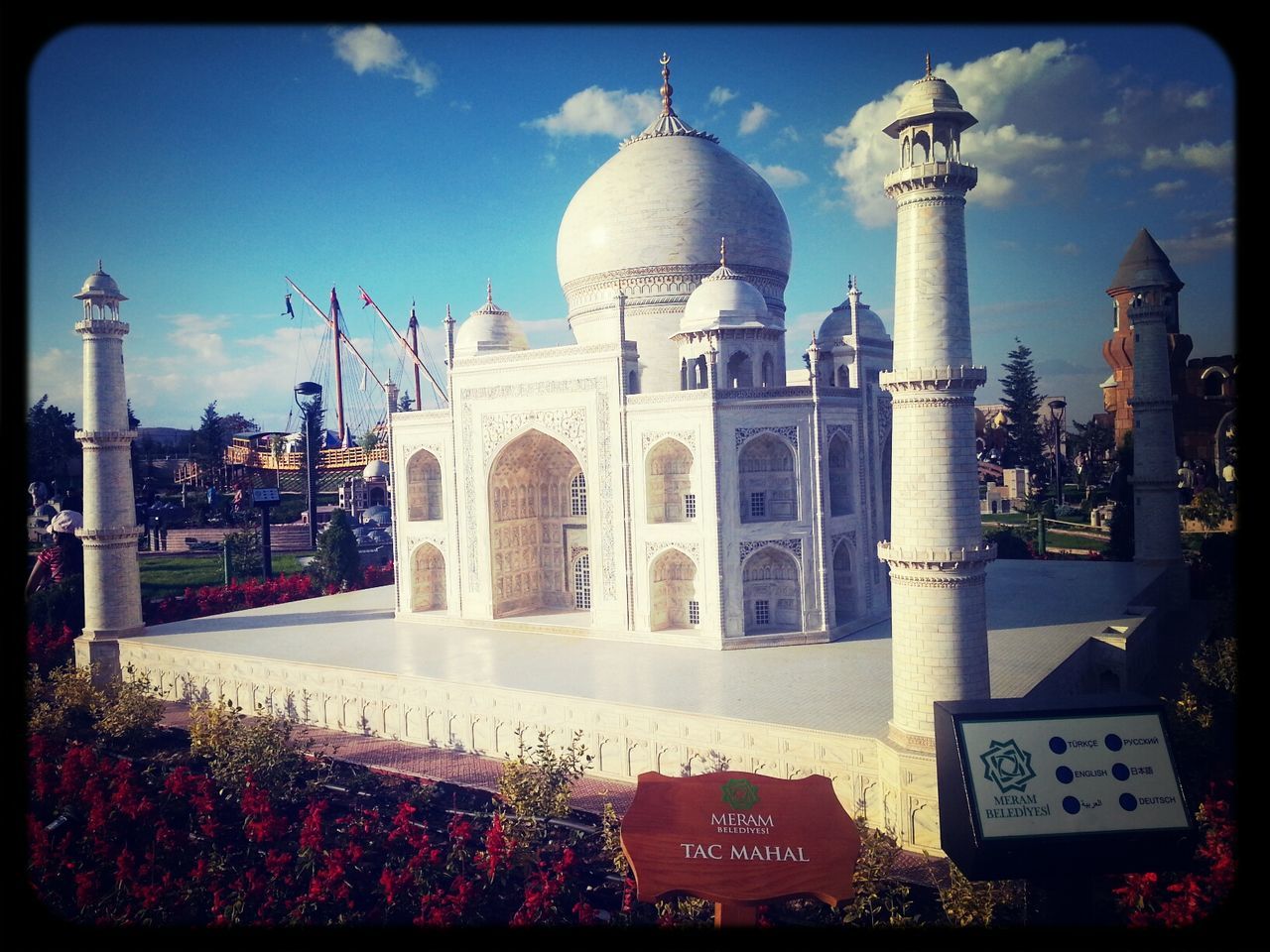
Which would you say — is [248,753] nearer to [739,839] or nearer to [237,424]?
[739,839]

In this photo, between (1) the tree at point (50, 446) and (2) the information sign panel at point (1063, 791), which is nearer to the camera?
(2) the information sign panel at point (1063, 791)

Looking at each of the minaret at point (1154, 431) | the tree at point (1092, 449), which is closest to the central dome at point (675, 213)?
the minaret at point (1154, 431)

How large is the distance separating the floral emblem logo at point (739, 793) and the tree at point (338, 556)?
15.0m

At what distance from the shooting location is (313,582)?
19.6 metres

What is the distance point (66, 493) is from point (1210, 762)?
24695mm

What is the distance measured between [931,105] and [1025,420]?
22.2 metres

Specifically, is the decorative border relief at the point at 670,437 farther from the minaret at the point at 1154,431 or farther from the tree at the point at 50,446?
the tree at the point at 50,446

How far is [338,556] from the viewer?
19828 mm

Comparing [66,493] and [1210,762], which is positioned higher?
[66,493]

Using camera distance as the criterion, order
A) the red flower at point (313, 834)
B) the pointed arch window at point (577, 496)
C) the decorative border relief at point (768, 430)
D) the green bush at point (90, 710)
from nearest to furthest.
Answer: the red flower at point (313, 834) < the green bush at point (90, 710) < the decorative border relief at point (768, 430) < the pointed arch window at point (577, 496)

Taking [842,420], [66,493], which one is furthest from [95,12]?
[66,493]

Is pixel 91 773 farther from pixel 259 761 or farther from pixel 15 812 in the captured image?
pixel 259 761

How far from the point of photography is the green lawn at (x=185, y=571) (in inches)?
897

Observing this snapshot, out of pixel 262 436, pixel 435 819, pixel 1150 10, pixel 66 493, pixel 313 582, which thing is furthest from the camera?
pixel 262 436
